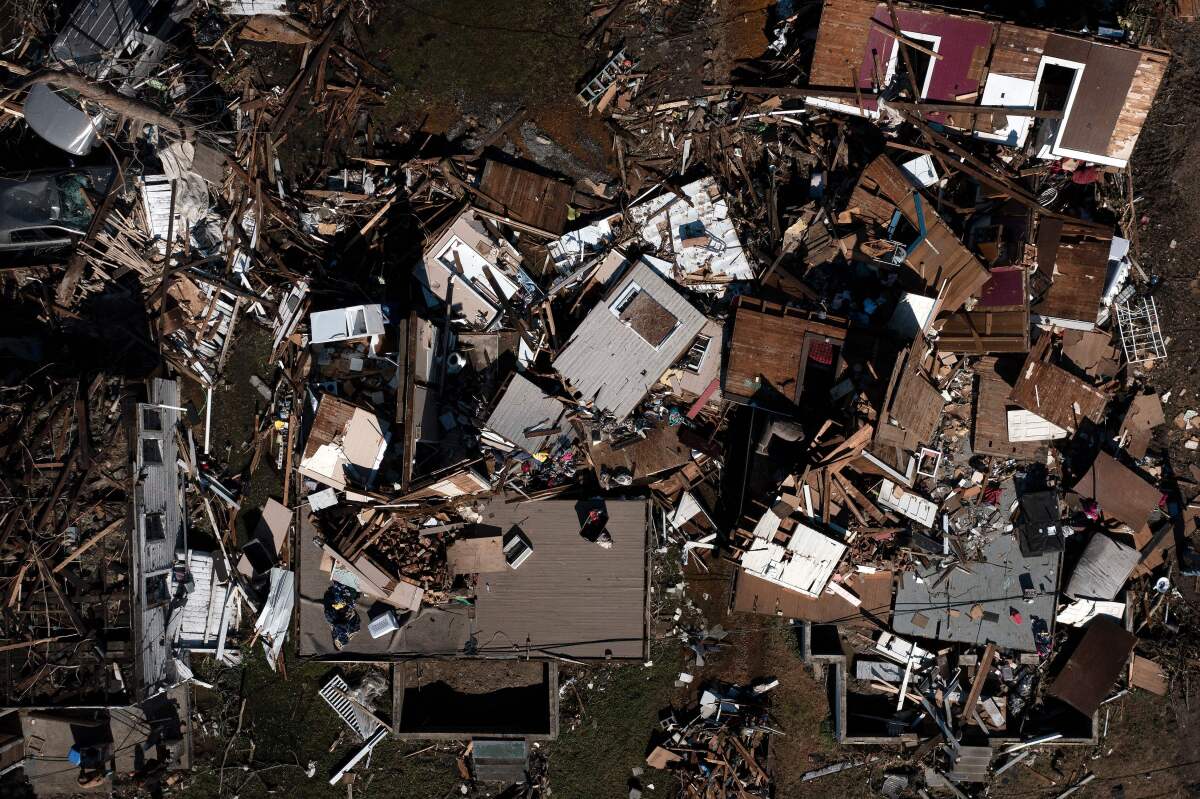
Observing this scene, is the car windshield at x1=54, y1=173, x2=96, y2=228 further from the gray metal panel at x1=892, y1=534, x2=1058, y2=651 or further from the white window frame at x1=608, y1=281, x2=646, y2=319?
the gray metal panel at x1=892, y1=534, x2=1058, y2=651

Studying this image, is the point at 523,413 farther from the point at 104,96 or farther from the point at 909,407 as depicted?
the point at 104,96

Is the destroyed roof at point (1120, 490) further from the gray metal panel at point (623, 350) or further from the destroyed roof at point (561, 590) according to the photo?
the destroyed roof at point (561, 590)

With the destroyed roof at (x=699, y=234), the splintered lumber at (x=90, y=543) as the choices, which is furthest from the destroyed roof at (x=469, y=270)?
the splintered lumber at (x=90, y=543)

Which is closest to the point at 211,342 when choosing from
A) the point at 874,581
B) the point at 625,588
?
the point at 625,588

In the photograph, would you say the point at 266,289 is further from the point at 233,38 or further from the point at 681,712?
the point at 681,712

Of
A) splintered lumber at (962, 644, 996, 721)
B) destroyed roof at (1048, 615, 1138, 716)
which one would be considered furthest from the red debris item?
destroyed roof at (1048, 615, 1138, 716)

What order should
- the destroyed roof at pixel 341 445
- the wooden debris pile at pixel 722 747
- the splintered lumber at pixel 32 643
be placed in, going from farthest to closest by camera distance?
the wooden debris pile at pixel 722 747 < the destroyed roof at pixel 341 445 < the splintered lumber at pixel 32 643
